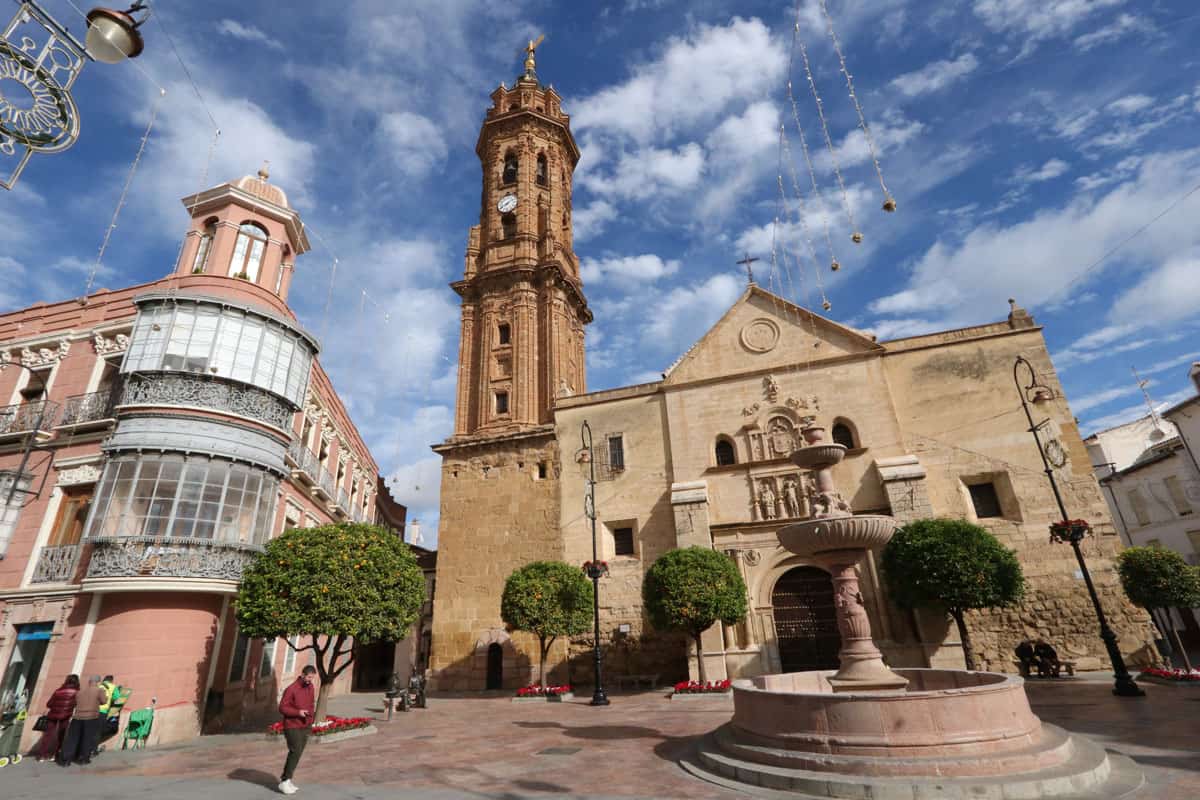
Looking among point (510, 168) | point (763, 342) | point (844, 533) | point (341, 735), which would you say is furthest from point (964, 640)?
point (510, 168)

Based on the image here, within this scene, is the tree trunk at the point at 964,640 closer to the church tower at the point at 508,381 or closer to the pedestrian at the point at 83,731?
the church tower at the point at 508,381

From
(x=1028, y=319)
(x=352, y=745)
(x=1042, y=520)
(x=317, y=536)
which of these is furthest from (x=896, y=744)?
(x=1028, y=319)

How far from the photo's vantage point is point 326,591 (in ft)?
42.8

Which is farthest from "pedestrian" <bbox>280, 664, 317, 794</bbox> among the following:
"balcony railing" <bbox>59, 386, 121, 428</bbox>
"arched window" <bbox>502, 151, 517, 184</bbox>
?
"arched window" <bbox>502, 151, 517, 184</bbox>

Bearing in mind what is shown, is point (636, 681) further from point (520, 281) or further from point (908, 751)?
point (520, 281)

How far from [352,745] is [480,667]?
1230cm

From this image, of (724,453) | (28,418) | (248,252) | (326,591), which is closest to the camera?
(326,591)

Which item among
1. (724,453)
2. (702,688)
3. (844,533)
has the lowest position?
(702,688)

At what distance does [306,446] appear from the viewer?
1938 cm

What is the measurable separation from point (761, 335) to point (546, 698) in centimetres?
1591

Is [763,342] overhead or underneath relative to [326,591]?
overhead

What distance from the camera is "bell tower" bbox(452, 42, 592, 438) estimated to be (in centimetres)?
Answer: 2883

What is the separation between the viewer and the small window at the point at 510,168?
3469 centimetres

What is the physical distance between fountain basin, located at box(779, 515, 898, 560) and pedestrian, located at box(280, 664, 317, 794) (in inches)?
299
